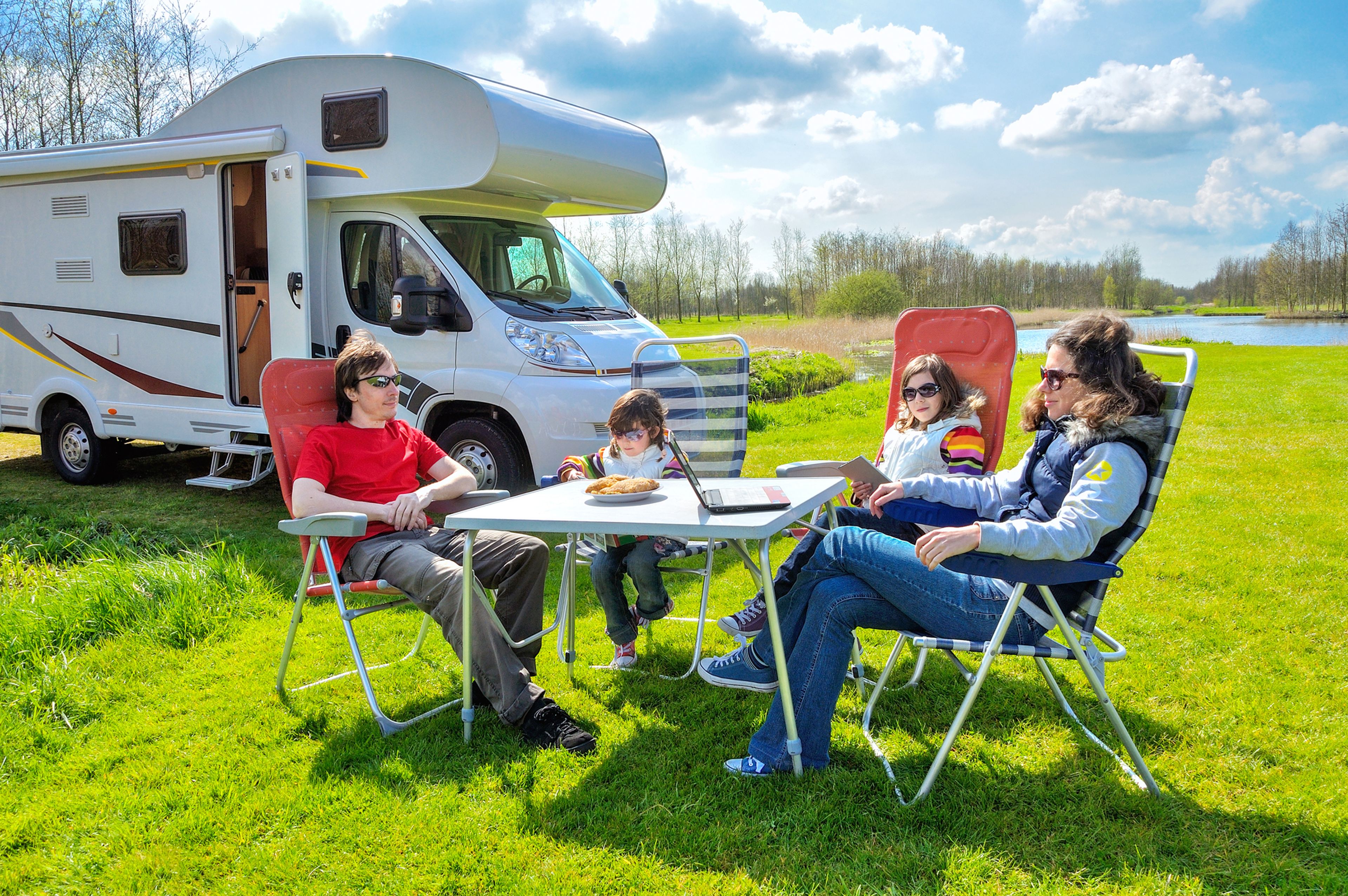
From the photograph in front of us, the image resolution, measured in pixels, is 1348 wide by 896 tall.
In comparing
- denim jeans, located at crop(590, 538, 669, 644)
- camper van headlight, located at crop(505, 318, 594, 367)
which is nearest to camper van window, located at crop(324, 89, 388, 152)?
camper van headlight, located at crop(505, 318, 594, 367)

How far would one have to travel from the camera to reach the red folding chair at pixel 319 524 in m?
3.11

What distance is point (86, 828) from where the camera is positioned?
2.59 m

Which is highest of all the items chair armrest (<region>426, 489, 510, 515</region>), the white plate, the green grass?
the white plate

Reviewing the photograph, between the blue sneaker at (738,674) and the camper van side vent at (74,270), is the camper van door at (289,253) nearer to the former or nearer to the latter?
the camper van side vent at (74,270)

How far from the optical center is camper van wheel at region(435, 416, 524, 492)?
227 inches

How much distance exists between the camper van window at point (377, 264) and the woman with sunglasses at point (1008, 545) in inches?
163

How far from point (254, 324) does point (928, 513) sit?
559 cm

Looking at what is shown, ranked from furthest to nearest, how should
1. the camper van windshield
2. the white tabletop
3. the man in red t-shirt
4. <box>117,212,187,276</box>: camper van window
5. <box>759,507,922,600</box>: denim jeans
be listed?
<box>117,212,187,276</box>: camper van window → the camper van windshield → <box>759,507,922,600</box>: denim jeans → the man in red t-shirt → the white tabletop

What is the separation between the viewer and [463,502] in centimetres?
364

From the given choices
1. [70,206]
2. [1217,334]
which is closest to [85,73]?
[70,206]

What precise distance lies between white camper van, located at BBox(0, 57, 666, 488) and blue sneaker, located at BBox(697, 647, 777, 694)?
2.80 meters

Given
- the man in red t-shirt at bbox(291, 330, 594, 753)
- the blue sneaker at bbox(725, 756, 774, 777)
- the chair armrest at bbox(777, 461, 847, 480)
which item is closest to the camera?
the blue sneaker at bbox(725, 756, 774, 777)

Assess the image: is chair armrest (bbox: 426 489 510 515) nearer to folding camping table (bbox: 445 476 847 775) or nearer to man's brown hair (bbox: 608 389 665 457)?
folding camping table (bbox: 445 476 847 775)

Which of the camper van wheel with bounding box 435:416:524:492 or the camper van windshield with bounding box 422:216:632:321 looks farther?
the camper van windshield with bounding box 422:216:632:321
